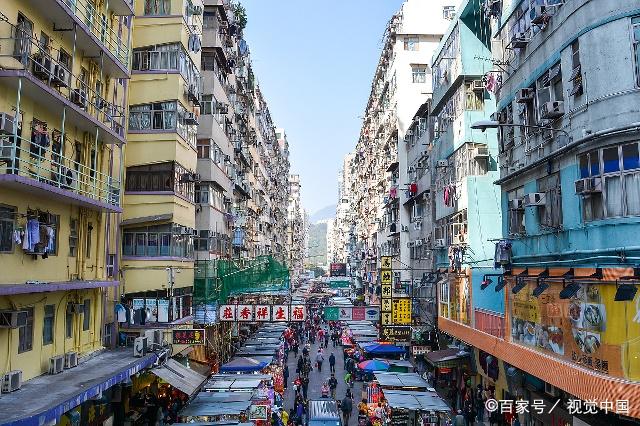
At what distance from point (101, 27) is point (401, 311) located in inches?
696

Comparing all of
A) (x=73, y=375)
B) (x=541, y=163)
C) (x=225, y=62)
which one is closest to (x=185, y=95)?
(x=225, y=62)

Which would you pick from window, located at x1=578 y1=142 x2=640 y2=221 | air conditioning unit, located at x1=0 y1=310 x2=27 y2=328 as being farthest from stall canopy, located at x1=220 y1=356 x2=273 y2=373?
window, located at x1=578 y1=142 x2=640 y2=221

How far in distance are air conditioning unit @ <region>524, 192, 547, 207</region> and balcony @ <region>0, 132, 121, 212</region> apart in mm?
12163

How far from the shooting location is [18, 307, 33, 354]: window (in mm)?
14500

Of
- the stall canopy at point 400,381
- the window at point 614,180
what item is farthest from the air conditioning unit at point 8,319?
the window at point 614,180

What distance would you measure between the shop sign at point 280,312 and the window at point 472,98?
12.1m

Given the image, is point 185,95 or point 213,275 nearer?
point 185,95

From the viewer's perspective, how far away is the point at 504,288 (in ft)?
62.2

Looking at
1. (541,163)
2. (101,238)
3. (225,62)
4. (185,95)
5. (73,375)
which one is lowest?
(73,375)

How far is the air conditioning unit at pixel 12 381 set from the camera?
13.4m

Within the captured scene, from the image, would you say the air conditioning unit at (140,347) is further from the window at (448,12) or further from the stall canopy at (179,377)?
the window at (448,12)

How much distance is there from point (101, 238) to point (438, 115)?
64.0ft

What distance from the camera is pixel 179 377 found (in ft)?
64.3

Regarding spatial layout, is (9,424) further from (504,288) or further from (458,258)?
(458,258)
